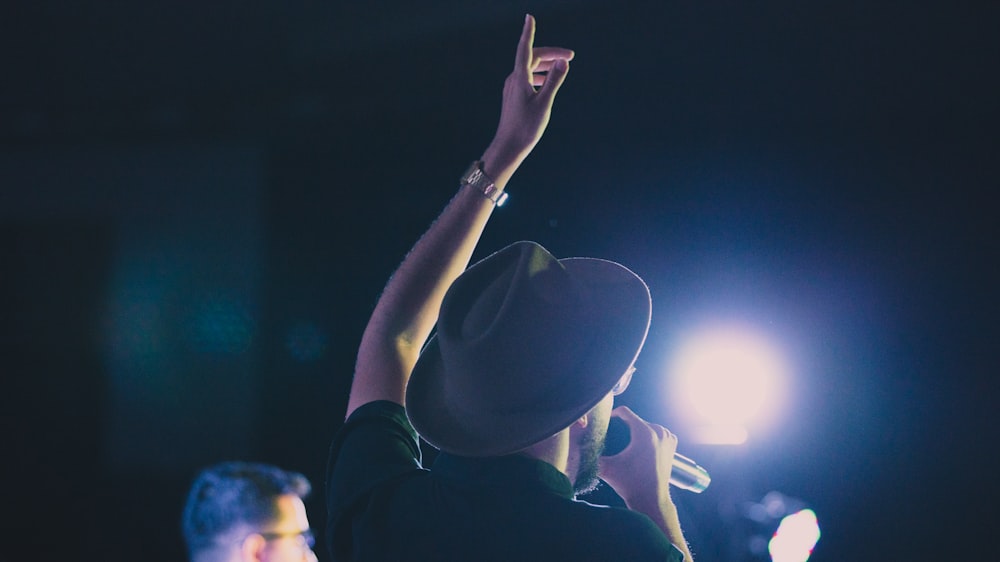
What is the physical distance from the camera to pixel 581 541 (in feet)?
2.88

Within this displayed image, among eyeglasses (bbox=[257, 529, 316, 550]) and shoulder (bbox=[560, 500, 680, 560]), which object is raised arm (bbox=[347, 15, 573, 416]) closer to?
shoulder (bbox=[560, 500, 680, 560])

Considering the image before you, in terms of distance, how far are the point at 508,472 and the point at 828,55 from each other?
2566 millimetres

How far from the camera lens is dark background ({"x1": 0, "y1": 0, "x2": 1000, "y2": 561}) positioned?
300 centimetres

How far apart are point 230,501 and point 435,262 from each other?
6.54 feet

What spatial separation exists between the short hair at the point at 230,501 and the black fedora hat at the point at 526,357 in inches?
75.3

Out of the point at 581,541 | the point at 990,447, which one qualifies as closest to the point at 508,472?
the point at 581,541

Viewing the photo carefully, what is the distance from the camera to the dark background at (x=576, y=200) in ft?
9.84

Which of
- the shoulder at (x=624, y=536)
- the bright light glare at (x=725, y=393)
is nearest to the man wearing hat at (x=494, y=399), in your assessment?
the shoulder at (x=624, y=536)

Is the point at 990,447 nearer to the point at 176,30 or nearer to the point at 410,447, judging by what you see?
the point at 410,447

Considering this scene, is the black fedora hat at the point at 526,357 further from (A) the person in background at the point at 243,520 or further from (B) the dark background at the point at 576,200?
(B) the dark background at the point at 576,200

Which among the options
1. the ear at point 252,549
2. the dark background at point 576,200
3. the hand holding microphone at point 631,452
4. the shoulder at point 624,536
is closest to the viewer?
the shoulder at point 624,536

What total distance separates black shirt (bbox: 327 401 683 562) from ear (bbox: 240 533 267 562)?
1.79 m

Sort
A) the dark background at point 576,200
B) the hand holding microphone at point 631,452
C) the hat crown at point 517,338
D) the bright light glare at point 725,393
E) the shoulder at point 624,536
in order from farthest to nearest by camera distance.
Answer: the dark background at point 576,200 → the bright light glare at point 725,393 → the hand holding microphone at point 631,452 → the hat crown at point 517,338 → the shoulder at point 624,536

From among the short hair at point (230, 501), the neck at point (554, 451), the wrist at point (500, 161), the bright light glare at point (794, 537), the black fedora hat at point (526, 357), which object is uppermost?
the wrist at point (500, 161)
